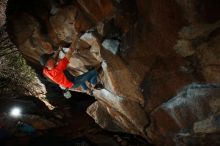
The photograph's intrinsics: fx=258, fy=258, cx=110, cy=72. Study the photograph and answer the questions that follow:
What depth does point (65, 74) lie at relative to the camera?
7.90 meters

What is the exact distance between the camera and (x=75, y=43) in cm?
775

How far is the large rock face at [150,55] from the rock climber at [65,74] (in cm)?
27

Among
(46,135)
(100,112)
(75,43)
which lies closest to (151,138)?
(100,112)

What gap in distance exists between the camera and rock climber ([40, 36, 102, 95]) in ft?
24.1

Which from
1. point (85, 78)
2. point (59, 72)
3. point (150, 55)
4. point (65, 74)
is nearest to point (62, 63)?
point (59, 72)

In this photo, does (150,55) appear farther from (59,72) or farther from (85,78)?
(59,72)

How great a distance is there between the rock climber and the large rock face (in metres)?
0.27

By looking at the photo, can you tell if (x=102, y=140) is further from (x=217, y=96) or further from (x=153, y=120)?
(x=217, y=96)

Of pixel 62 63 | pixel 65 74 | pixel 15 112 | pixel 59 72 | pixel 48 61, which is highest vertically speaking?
pixel 48 61

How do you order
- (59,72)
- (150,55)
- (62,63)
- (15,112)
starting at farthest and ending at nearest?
(15,112)
(59,72)
(62,63)
(150,55)

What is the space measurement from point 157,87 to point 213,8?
2540mm

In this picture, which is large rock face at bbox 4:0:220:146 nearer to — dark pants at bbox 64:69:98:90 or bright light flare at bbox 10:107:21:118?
dark pants at bbox 64:69:98:90

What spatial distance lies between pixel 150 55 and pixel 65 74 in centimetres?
295

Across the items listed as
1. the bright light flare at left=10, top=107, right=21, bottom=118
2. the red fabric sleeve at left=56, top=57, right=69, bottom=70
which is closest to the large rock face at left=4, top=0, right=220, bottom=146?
the red fabric sleeve at left=56, top=57, right=69, bottom=70
